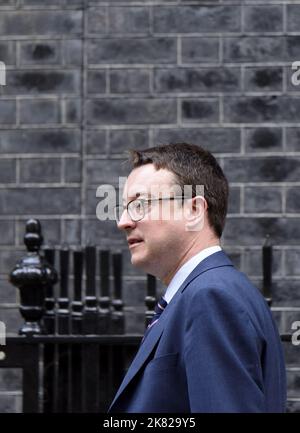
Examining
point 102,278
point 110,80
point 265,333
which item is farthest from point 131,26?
point 265,333

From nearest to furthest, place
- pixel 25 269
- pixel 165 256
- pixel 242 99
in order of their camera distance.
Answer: pixel 165 256, pixel 25 269, pixel 242 99

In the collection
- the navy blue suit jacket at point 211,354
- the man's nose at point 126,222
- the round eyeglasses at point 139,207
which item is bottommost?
the navy blue suit jacket at point 211,354

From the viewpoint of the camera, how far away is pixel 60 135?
6.84 metres

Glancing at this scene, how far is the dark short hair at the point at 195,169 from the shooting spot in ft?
9.92

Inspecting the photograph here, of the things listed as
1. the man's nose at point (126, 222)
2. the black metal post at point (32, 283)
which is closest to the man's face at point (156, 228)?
the man's nose at point (126, 222)

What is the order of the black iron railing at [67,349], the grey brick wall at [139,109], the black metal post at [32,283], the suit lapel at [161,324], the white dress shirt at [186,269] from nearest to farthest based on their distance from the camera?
1. the suit lapel at [161,324]
2. the white dress shirt at [186,269]
3. the black iron railing at [67,349]
4. the black metal post at [32,283]
5. the grey brick wall at [139,109]

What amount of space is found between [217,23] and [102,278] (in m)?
2.06

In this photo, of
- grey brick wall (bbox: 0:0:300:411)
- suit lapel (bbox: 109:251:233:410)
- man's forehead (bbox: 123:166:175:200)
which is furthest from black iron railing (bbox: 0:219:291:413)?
suit lapel (bbox: 109:251:233:410)

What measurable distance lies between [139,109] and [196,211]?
382cm

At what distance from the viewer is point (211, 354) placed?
258cm

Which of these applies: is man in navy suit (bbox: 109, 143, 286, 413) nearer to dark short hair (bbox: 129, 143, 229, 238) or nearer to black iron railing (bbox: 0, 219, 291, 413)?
dark short hair (bbox: 129, 143, 229, 238)

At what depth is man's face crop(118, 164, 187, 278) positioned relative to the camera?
2943 millimetres

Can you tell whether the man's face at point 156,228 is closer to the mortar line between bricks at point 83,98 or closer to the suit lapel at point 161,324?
the suit lapel at point 161,324
